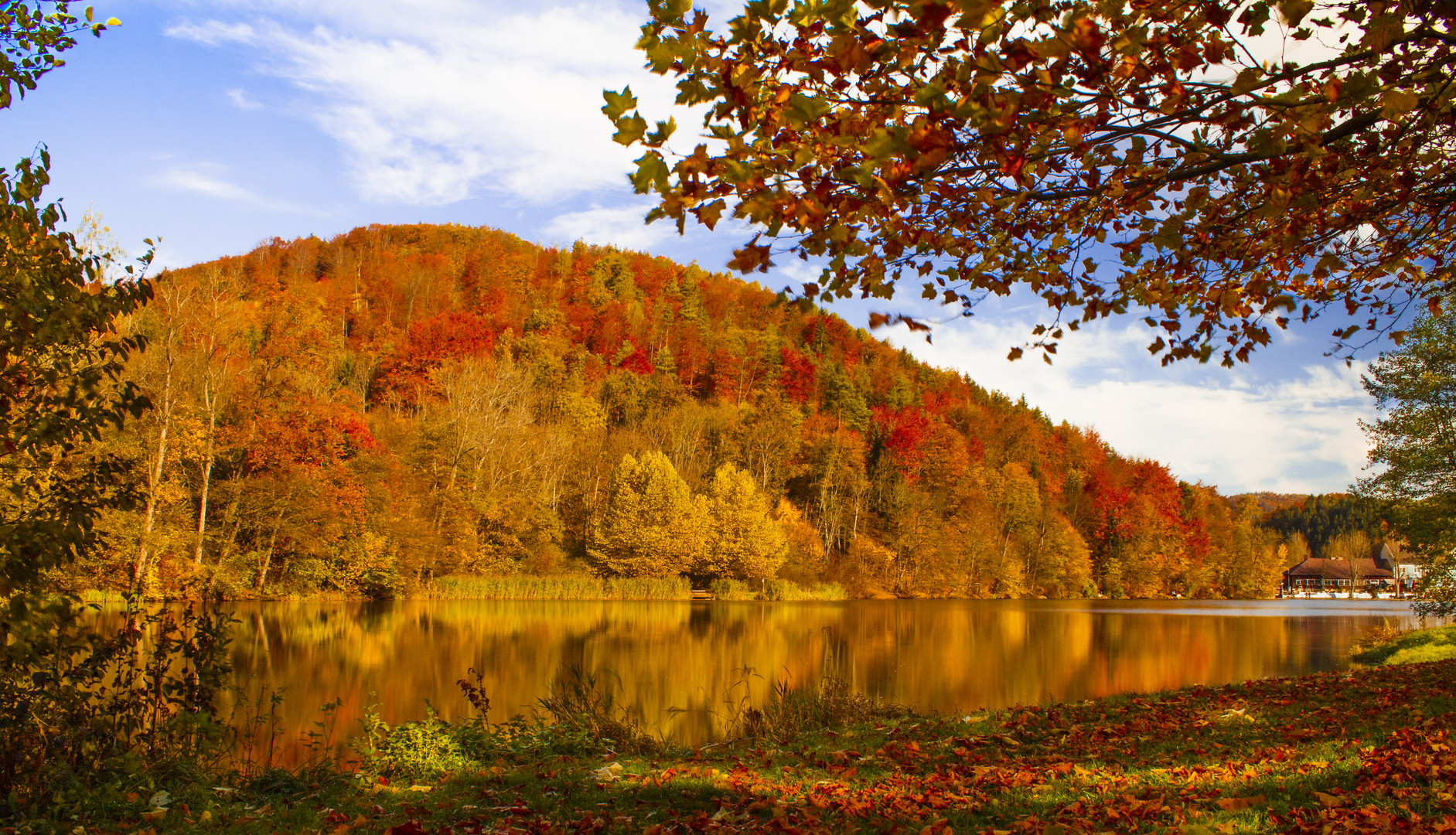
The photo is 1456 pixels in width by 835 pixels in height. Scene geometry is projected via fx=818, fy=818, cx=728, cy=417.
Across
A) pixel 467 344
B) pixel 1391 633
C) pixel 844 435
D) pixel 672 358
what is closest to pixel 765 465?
pixel 844 435

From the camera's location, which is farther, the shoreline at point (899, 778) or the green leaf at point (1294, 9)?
the shoreline at point (899, 778)

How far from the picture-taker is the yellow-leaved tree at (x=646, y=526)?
4050cm

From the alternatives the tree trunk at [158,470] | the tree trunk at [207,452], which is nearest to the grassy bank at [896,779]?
the tree trunk at [158,470]

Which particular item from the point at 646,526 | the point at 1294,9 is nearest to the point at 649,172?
the point at 1294,9

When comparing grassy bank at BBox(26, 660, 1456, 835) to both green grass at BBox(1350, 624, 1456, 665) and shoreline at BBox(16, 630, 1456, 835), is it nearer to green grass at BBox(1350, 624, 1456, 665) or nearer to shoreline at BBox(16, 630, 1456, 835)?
shoreline at BBox(16, 630, 1456, 835)

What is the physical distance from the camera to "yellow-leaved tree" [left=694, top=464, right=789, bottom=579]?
42.6 meters

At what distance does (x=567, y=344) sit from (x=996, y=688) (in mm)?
50034

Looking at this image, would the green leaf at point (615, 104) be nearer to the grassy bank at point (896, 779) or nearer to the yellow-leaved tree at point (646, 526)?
the grassy bank at point (896, 779)

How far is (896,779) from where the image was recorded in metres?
5.46

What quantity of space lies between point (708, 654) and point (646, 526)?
22.7 m

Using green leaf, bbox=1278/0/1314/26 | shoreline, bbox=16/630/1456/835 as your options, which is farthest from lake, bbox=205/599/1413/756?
green leaf, bbox=1278/0/1314/26

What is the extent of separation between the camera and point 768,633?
23.9m

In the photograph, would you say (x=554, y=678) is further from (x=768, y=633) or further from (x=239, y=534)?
(x=239, y=534)

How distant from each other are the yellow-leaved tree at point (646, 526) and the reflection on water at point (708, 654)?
694 centimetres
